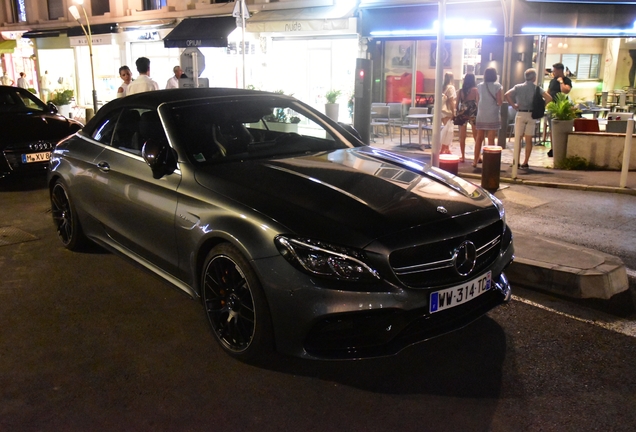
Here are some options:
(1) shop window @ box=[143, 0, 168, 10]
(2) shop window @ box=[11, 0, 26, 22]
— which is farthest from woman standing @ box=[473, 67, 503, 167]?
(2) shop window @ box=[11, 0, 26, 22]

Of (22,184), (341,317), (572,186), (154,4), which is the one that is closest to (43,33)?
(154,4)

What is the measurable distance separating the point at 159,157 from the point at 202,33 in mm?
16180

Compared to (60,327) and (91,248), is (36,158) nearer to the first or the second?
(91,248)

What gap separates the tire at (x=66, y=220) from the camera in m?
6.09

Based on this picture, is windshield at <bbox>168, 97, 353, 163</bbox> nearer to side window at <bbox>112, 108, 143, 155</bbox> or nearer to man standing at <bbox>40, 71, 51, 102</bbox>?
side window at <bbox>112, 108, 143, 155</bbox>

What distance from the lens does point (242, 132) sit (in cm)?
493

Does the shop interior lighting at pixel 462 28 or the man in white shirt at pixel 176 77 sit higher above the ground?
the shop interior lighting at pixel 462 28

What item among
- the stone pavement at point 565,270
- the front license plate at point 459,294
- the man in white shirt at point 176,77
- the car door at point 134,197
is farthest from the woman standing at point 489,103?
the front license plate at point 459,294

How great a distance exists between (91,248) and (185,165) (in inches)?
103

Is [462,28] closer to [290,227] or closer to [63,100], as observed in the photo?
[290,227]

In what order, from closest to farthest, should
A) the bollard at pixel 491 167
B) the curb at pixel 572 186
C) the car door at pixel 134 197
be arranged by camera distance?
the car door at pixel 134 197 → the bollard at pixel 491 167 → the curb at pixel 572 186

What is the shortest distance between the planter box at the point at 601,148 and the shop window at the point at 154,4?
18573 mm

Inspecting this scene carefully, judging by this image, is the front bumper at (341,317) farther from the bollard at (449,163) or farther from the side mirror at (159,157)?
the bollard at (449,163)

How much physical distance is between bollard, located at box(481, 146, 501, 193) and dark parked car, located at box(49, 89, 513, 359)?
4.14m
